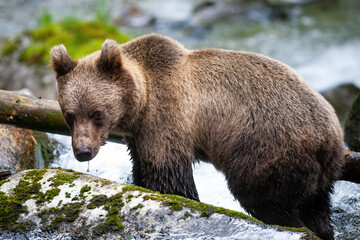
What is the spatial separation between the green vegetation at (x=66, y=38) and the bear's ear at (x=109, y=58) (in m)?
6.64

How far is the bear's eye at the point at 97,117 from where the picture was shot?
5520 mm

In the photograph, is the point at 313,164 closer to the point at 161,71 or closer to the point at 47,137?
the point at 161,71

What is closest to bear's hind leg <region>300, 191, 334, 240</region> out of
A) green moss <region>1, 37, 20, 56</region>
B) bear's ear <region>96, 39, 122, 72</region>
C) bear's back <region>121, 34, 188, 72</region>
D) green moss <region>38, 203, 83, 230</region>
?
bear's back <region>121, 34, 188, 72</region>

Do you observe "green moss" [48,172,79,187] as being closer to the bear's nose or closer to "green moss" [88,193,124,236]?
the bear's nose

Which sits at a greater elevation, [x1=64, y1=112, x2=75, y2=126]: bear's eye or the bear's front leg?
[x1=64, y1=112, x2=75, y2=126]: bear's eye

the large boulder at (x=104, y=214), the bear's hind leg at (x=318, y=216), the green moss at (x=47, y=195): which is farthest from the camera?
the bear's hind leg at (x=318, y=216)

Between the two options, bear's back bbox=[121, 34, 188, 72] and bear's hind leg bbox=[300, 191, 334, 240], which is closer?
bear's hind leg bbox=[300, 191, 334, 240]

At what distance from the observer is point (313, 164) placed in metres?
5.30

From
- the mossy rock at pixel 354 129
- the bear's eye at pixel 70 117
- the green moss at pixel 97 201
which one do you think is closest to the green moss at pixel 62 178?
the green moss at pixel 97 201

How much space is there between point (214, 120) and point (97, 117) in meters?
1.42

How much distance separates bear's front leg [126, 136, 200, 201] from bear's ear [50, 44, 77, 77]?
4.01 feet

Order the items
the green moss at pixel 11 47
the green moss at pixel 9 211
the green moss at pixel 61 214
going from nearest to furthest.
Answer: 1. the green moss at pixel 61 214
2. the green moss at pixel 9 211
3. the green moss at pixel 11 47

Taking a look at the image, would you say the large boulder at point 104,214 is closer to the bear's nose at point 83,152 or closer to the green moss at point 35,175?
the green moss at point 35,175

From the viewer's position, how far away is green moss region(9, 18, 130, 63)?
12788 millimetres
